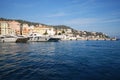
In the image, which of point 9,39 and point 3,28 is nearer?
point 9,39

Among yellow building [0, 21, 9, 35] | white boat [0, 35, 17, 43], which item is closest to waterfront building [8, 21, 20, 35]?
yellow building [0, 21, 9, 35]

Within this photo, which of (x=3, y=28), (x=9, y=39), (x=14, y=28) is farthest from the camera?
(x=14, y=28)

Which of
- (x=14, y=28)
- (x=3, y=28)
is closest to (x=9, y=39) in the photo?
(x=3, y=28)

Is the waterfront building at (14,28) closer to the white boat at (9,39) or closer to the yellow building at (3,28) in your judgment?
the yellow building at (3,28)

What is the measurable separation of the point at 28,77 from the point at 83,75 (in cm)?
471

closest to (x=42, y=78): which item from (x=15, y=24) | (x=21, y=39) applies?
(x=21, y=39)

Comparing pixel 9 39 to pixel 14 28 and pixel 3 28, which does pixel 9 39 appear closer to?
pixel 3 28

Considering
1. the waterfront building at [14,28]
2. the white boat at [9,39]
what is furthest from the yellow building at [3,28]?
the white boat at [9,39]

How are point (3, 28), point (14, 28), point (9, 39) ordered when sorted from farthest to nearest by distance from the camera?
point (14, 28) → point (3, 28) → point (9, 39)

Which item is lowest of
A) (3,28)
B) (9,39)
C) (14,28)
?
Answer: (9,39)

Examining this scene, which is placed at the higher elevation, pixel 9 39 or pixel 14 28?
pixel 14 28

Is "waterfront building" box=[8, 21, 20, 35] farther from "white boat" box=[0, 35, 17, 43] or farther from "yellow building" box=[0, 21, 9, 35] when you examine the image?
"white boat" box=[0, 35, 17, 43]

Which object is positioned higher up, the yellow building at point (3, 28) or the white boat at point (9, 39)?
the yellow building at point (3, 28)

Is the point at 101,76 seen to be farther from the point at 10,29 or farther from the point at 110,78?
the point at 10,29
